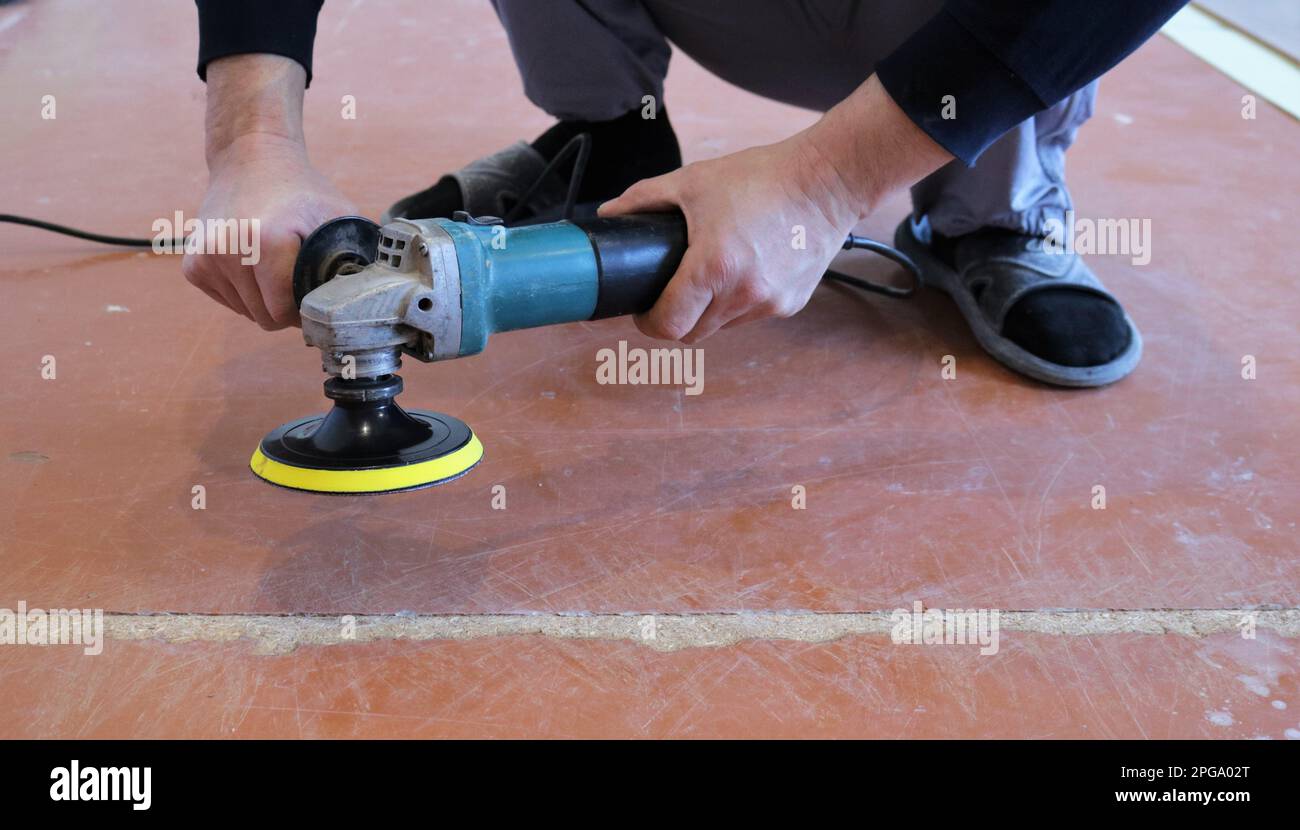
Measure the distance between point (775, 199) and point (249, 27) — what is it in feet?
1.98

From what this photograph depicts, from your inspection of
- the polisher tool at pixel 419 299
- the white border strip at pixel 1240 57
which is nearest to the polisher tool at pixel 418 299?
the polisher tool at pixel 419 299

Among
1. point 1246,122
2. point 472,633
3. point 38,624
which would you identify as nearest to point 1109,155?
point 1246,122

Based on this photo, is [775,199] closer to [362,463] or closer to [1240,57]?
[362,463]

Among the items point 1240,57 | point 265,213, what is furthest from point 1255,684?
point 1240,57

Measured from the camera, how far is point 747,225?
1.09 meters

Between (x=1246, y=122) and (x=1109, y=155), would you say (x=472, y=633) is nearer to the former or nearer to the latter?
(x=1109, y=155)

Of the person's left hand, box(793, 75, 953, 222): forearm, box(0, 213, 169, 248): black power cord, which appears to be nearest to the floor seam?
the person's left hand

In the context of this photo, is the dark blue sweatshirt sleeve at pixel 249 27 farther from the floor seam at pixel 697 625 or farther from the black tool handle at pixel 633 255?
the floor seam at pixel 697 625

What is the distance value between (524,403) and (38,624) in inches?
24.3

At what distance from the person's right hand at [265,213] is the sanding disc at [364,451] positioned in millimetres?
110

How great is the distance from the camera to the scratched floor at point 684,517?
98 centimetres

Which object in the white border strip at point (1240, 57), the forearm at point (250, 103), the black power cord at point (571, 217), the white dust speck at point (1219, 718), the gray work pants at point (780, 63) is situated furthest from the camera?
the white border strip at point (1240, 57)

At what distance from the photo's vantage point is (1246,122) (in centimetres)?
270

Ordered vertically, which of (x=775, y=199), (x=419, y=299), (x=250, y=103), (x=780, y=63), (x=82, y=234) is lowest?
(x=419, y=299)
